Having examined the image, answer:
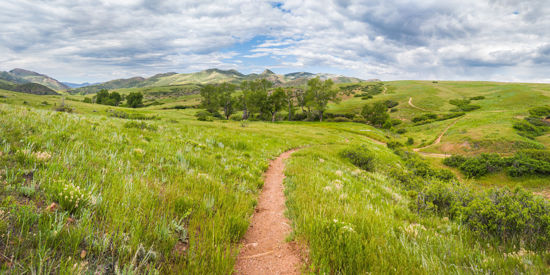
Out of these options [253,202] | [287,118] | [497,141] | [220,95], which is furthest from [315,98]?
[253,202]

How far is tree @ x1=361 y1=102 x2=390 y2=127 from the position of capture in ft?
322

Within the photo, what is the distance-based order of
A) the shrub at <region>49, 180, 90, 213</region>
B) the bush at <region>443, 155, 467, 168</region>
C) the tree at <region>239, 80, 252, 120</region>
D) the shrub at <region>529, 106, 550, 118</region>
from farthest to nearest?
the tree at <region>239, 80, 252, 120</region>
the shrub at <region>529, 106, 550, 118</region>
the bush at <region>443, 155, 467, 168</region>
the shrub at <region>49, 180, 90, 213</region>

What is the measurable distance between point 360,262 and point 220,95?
107 m

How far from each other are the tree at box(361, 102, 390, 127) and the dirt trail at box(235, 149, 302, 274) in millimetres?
105168

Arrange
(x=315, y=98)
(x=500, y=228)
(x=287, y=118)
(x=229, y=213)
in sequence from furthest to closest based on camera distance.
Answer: (x=287, y=118) < (x=315, y=98) < (x=500, y=228) < (x=229, y=213)

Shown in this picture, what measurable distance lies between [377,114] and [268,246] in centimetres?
10893

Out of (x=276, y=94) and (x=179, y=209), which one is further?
(x=276, y=94)

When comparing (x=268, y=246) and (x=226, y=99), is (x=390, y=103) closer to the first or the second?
(x=226, y=99)

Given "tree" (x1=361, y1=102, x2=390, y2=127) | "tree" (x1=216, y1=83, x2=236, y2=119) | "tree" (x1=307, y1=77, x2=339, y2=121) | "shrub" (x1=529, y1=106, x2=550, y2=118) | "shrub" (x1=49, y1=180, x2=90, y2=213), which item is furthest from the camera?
"tree" (x1=216, y1=83, x2=236, y2=119)

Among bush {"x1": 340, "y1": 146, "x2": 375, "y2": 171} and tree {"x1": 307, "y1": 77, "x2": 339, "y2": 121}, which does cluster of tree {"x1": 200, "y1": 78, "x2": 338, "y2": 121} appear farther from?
bush {"x1": 340, "y1": 146, "x2": 375, "y2": 171}

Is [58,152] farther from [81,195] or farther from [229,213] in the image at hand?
[229,213]

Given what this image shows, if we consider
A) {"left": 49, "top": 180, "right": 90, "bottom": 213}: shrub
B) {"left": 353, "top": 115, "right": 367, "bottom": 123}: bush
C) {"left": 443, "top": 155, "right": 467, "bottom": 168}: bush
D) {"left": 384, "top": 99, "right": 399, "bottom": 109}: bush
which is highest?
{"left": 384, "top": 99, "right": 399, "bottom": 109}: bush

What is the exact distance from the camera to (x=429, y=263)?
3168mm

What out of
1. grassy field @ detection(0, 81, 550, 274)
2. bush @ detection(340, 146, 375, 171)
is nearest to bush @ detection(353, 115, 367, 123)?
bush @ detection(340, 146, 375, 171)
